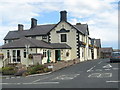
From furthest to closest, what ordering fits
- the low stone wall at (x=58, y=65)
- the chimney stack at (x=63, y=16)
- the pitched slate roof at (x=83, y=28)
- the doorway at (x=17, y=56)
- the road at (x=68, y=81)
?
the pitched slate roof at (x=83, y=28)
the chimney stack at (x=63, y=16)
the doorway at (x=17, y=56)
the low stone wall at (x=58, y=65)
the road at (x=68, y=81)

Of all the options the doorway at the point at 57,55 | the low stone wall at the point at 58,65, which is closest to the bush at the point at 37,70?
the low stone wall at the point at 58,65

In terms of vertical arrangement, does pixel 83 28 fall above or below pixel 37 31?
above

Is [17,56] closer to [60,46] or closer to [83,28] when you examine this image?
[60,46]

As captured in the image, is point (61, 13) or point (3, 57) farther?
point (61, 13)

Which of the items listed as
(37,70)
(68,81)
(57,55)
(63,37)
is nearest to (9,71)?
(37,70)

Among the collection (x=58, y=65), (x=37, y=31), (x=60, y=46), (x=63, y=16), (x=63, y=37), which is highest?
(x=63, y=16)

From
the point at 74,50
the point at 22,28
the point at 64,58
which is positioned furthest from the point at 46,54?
the point at 22,28

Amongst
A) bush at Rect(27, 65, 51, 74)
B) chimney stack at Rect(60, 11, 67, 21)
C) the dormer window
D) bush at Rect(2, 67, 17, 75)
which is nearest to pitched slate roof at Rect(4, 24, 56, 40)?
the dormer window

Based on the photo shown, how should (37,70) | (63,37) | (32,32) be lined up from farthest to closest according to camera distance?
(32,32) < (63,37) < (37,70)

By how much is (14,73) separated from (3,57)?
950 cm

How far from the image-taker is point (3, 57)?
28.8 meters

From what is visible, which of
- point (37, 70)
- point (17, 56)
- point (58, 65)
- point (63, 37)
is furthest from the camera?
point (63, 37)

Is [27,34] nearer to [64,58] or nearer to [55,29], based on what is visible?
[55,29]

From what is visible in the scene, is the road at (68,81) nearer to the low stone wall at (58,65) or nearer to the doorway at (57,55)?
the low stone wall at (58,65)
